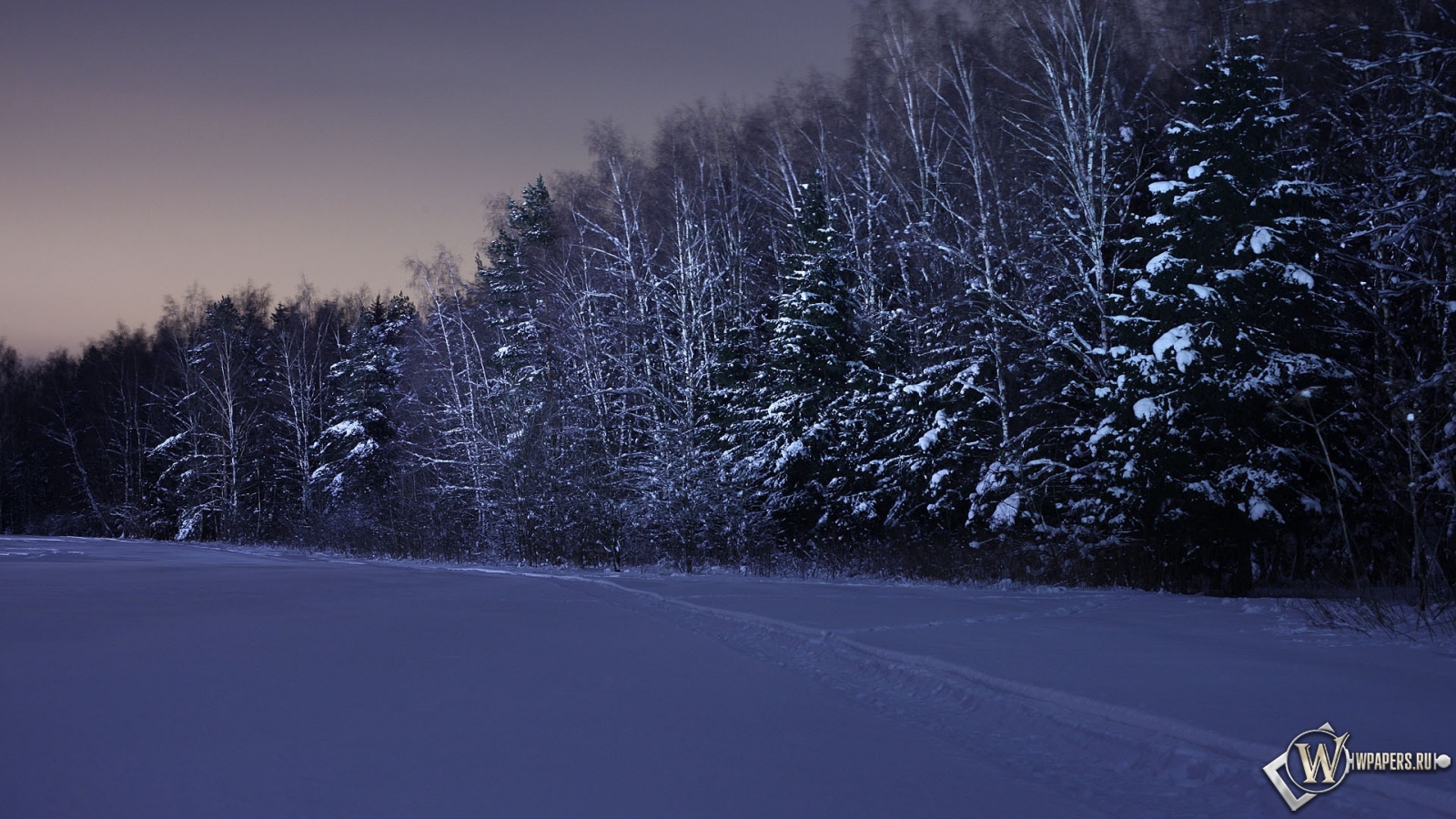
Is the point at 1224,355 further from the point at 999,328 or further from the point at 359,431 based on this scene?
the point at 359,431

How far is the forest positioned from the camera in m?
15.7

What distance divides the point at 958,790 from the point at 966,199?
24.3 m

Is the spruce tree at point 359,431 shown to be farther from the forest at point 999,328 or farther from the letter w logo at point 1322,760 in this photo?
the letter w logo at point 1322,760

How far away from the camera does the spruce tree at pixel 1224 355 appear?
606 inches

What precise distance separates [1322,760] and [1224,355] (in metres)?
12.0

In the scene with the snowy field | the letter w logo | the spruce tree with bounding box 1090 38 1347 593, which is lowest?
the snowy field

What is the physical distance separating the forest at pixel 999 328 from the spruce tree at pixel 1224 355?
6cm

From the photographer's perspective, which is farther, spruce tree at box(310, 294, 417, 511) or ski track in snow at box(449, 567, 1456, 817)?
spruce tree at box(310, 294, 417, 511)

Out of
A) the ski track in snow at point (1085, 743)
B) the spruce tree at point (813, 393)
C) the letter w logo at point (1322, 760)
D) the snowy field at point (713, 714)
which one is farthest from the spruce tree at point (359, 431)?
the letter w logo at point (1322, 760)

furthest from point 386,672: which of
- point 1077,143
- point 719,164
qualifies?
point 719,164

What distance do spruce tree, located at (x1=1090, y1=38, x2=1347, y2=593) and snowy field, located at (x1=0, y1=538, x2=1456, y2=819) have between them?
147 inches

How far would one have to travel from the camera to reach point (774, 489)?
86.5ft

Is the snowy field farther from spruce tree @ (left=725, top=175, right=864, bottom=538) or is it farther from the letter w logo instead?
spruce tree @ (left=725, top=175, right=864, bottom=538)

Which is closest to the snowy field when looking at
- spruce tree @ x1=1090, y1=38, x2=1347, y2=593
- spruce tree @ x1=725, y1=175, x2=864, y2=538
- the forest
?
spruce tree @ x1=1090, y1=38, x2=1347, y2=593
